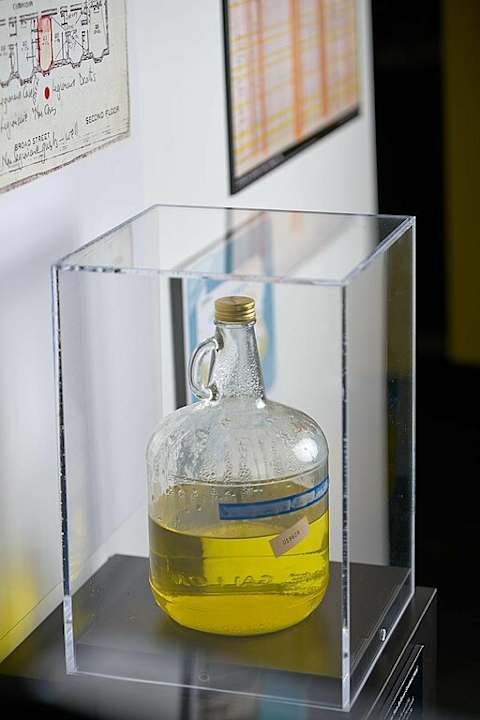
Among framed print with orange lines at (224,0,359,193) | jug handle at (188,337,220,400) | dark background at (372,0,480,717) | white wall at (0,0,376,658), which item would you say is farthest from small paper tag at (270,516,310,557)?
dark background at (372,0,480,717)

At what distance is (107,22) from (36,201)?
0.19 metres

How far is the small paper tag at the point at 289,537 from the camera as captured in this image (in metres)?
0.92

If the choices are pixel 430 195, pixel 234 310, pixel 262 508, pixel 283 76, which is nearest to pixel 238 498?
pixel 262 508

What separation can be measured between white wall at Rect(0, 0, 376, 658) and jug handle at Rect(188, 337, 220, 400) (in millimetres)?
145

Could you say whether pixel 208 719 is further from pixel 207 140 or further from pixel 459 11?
pixel 459 11

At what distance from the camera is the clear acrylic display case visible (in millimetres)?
923

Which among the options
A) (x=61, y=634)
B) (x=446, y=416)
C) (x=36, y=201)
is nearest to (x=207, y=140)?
(x=36, y=201)

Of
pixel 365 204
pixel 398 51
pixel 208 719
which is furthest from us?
pixel 398 51

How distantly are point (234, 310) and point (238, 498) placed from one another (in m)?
0.14

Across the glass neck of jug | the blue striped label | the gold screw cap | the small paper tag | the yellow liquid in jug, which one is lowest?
the yellow liquid in jug

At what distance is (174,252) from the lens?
39.4 inches

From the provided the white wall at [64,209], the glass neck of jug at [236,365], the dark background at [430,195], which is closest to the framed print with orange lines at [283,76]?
the white wall at [64,209]

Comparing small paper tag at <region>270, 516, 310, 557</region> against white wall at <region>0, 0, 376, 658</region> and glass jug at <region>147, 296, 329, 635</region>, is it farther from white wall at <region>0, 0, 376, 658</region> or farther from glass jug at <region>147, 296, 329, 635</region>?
white wall at <region>0, 0, 376, 658</region>

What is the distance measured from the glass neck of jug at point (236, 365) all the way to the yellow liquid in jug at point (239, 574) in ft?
0.32
